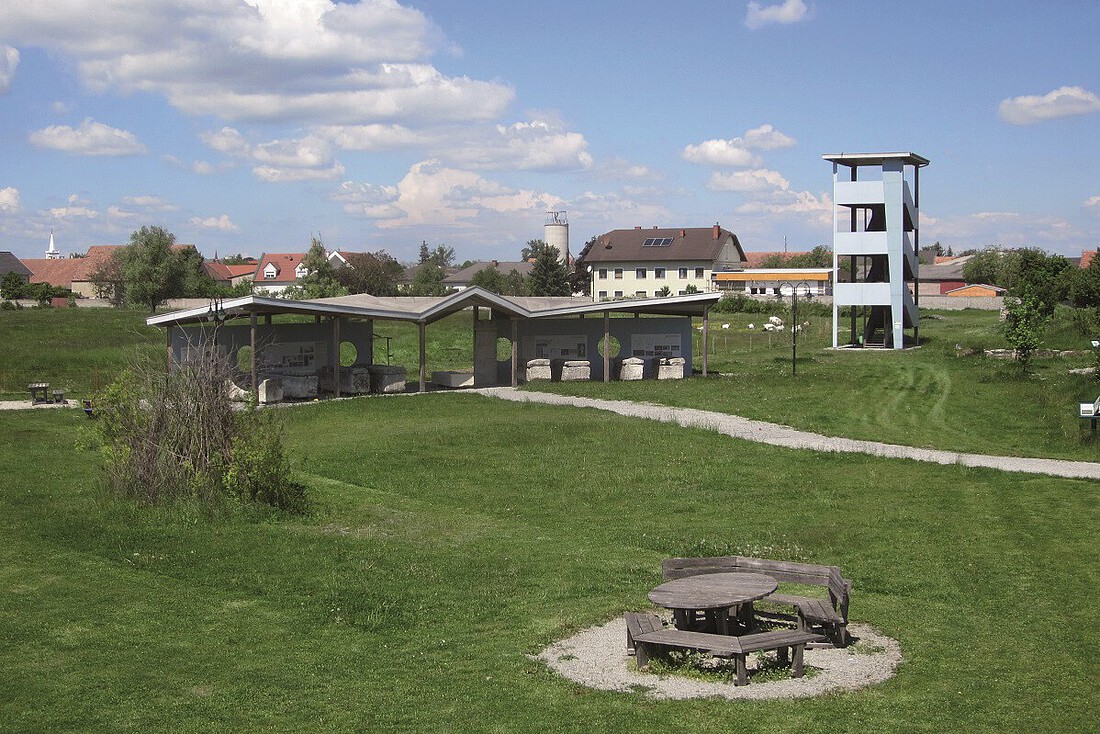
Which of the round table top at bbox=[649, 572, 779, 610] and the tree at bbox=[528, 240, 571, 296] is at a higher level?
the tree at bbox=[528, 240, 571, 296]

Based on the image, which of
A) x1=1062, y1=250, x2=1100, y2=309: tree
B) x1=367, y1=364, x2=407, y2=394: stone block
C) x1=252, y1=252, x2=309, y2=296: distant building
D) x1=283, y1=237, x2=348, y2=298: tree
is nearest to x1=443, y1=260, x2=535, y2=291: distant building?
x1=252, y1=252, x2=309, y2=296: distant building

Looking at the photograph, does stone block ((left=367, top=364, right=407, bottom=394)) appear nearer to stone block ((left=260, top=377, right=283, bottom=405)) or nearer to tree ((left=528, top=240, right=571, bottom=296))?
stone block ((left=260, top=377, right=283, bottom=405))

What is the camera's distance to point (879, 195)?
51.8 metres

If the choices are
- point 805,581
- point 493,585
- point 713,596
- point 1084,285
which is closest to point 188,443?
point 493,585

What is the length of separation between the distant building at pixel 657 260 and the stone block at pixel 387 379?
61.3 meters

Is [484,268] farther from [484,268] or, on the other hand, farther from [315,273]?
[315,273]

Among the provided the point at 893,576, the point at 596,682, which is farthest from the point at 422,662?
the point at 893,576

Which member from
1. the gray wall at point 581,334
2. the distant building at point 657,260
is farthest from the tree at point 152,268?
the gray wall at point 581,334

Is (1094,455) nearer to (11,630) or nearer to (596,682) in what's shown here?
(596,682)

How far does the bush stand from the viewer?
17.0 metres

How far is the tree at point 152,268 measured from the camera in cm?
8231

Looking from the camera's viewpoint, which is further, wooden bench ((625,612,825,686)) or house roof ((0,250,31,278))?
house roof ((0,250,31,278))

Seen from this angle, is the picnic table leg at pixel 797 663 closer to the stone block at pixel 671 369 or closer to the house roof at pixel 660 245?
the stone block at pixel 671 369

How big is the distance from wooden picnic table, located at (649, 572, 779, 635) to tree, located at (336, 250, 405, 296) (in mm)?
82369
